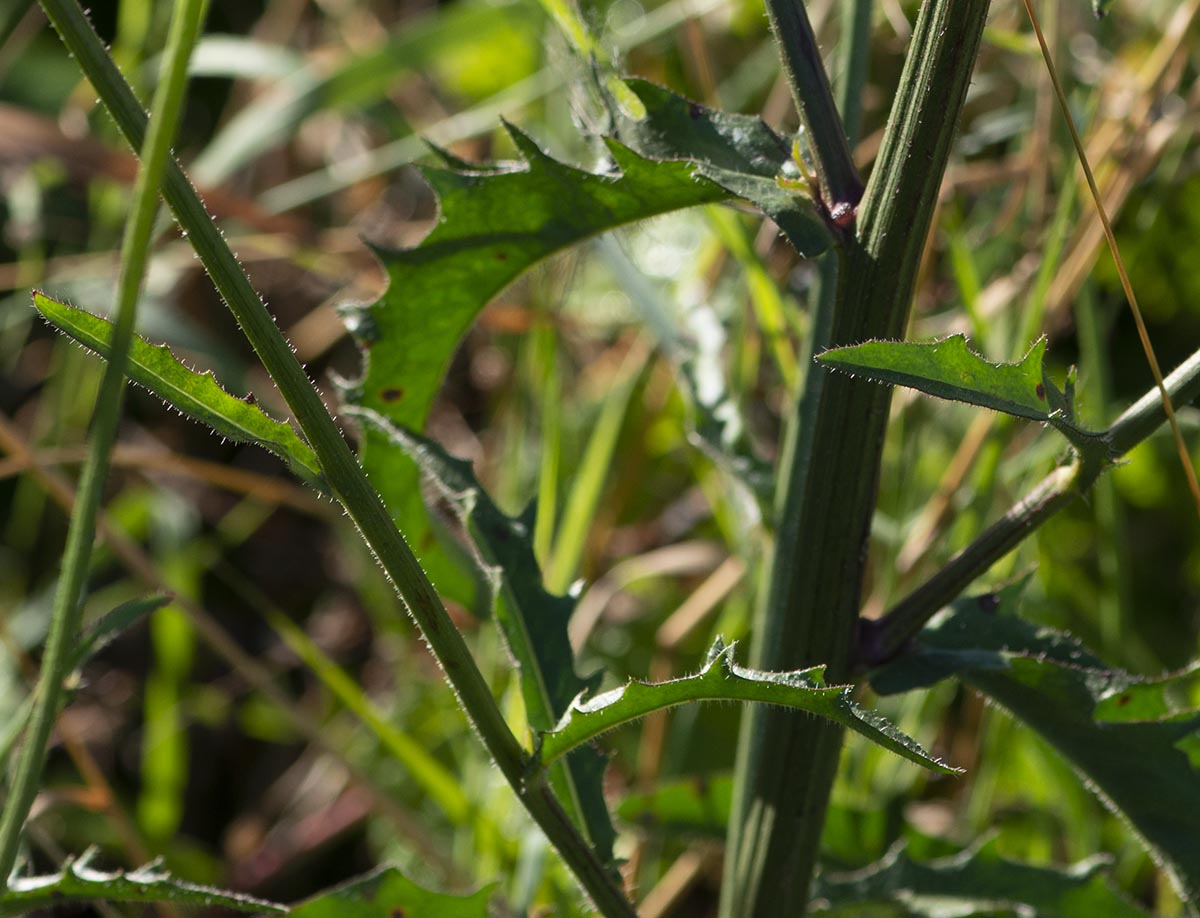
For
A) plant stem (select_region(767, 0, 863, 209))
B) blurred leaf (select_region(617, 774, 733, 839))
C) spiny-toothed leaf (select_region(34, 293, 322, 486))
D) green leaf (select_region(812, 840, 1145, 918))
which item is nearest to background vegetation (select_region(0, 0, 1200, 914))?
blurred leaf (select_region(617, 774, 733, 839))

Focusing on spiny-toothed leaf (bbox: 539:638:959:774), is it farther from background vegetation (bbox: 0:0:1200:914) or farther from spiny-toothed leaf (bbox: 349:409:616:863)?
background vegetation (bbox: 0:0:1200:914)

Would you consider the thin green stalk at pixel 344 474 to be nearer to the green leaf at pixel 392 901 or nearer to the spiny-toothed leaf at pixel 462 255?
the green leaf at pixel 392 901

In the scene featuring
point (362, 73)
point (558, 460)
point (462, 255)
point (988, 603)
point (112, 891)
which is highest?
point (362, 73)

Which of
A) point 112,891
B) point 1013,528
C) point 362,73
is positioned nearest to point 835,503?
point 1013,528

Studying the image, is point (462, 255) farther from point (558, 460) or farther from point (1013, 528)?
point (558, 460)

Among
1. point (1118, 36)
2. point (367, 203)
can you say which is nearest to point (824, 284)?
point (1118, 36)

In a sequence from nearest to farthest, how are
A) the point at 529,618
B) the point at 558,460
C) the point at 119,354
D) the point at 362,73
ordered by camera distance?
1. the point at 119,354
2. the point at 529,618
3. the point at 558,460
4. the point at 362,73

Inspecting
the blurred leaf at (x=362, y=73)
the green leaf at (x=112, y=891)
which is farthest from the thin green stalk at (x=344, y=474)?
the blurred leaf at (x=362, y=73)
